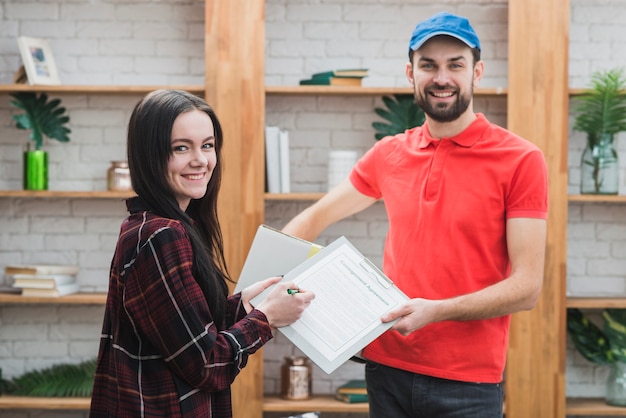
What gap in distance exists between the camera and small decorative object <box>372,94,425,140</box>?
3920 millimetres

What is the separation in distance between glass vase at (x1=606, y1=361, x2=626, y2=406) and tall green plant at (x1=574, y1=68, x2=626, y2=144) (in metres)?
1.08

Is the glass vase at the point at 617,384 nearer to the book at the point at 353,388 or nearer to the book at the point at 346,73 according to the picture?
the book at the point at 353,388

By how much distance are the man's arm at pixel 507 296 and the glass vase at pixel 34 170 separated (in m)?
2.48

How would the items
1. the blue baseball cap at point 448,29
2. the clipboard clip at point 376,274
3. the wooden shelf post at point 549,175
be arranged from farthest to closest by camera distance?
1. the wooden shelf post at point 549,175
2. the blue baseball cap at point 448,29
3. the clipboard clip at point 376,274

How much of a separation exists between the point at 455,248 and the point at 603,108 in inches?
76.1

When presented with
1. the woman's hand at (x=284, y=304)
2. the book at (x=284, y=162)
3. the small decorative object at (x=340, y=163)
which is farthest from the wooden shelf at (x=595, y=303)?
the woman's hand at (x=284, y=304)

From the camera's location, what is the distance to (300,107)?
418cm

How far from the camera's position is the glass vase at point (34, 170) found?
3971 millimetres

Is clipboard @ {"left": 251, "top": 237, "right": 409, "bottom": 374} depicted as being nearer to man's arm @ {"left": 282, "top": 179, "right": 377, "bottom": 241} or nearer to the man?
A: the man

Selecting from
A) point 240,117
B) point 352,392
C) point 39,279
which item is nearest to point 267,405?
point 352,392

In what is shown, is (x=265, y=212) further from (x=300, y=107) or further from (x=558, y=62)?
(x=558, y=62)

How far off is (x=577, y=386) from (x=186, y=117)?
3083 mm

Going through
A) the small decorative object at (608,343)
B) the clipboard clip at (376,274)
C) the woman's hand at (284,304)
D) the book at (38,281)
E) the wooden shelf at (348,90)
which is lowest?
the small decorative object at (608,343)

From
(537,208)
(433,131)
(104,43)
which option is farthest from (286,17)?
(537,208)
